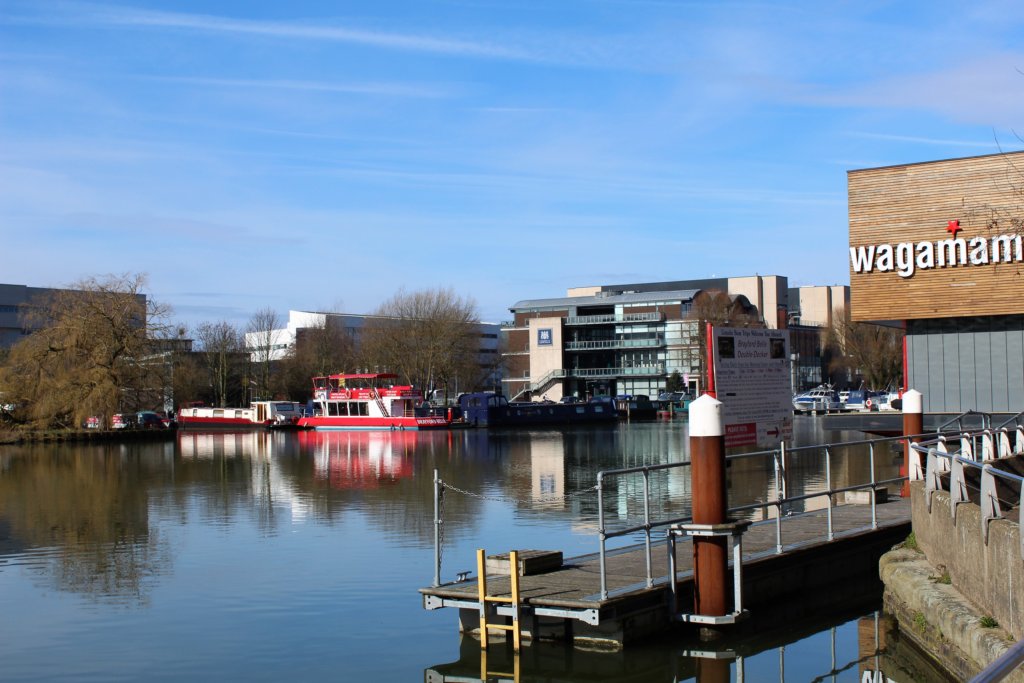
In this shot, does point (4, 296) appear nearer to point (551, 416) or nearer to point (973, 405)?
point (551, 416)

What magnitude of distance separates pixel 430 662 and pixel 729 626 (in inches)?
140

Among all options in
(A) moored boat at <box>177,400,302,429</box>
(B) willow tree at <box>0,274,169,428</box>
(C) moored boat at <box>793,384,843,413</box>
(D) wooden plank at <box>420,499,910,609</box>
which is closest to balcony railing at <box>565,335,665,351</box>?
(C) moored boat at <box>793,384,843,413</box>

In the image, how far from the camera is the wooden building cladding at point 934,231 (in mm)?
29281

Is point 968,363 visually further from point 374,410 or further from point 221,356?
point 221,356

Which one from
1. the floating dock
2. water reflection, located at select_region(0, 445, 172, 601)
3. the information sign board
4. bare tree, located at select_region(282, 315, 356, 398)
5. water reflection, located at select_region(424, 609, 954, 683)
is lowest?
water reflection, located at select_region(424, 609, 954, 683)

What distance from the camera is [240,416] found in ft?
273

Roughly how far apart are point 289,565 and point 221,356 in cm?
8401

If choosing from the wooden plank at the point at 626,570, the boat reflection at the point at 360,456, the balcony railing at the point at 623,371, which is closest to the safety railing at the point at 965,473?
the wooden plank at the point at 626,570

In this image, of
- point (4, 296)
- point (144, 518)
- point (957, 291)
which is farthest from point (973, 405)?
point (4, 296)

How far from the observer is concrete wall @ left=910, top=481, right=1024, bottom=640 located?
9258 mm

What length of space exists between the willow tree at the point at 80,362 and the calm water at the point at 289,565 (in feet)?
64.0

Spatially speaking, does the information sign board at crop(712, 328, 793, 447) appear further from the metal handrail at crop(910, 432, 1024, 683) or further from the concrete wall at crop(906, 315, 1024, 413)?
the concrete wall at crop(906, 315, 1024, 413)

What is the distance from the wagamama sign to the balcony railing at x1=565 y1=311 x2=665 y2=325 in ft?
282

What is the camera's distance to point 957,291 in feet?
98.5
